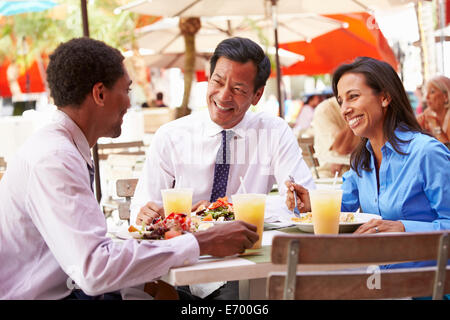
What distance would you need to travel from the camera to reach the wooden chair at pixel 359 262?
1.60 meters

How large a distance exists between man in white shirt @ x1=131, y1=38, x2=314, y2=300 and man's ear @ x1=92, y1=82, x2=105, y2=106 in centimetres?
108

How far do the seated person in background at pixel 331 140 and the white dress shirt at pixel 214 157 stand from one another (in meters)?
2.67

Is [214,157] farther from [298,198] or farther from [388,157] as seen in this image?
[388,157]

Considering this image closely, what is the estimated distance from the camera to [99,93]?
84.4 inches

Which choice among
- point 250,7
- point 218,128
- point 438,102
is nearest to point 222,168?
point 218,128

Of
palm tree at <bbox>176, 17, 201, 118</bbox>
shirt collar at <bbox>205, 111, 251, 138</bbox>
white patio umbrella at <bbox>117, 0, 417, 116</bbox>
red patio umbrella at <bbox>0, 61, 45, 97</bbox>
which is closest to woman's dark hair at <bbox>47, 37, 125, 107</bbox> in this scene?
shirt collar at <bbox>205, 111, 251, 138</bbox>

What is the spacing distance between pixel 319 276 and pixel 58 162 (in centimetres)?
84

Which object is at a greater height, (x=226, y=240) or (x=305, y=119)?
(x=305, y=119)

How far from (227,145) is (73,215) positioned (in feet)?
5.38

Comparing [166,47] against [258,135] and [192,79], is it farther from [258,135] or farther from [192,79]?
[258,135]

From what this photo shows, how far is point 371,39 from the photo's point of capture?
40.5 ft

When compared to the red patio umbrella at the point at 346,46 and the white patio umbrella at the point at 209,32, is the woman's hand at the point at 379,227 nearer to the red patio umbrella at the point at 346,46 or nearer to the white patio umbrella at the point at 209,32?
the red patio umbrella at the point at 346,46

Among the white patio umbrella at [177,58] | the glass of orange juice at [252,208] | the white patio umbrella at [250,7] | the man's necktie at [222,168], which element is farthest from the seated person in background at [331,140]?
the white patio umbrella at [177,58]

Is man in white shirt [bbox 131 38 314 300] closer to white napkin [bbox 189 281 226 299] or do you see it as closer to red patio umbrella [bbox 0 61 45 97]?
white napkin [bbox 189 281 226 299]
